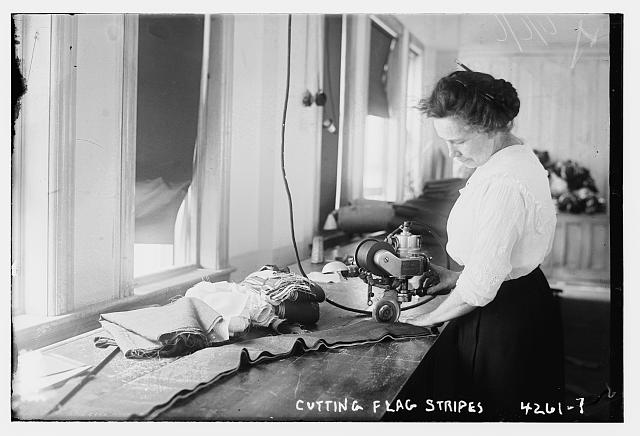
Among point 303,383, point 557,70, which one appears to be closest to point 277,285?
point 303,383

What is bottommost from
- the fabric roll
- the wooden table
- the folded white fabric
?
the wooden table

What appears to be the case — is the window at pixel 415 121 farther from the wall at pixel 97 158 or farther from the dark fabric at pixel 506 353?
the wall at pixel 97 158

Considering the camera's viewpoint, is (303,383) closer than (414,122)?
Yes

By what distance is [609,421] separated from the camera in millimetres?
1847

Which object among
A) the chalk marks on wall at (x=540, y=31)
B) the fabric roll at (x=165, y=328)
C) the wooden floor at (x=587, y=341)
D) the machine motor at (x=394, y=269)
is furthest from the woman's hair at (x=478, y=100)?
the fabric roll at (x=165, y=328)

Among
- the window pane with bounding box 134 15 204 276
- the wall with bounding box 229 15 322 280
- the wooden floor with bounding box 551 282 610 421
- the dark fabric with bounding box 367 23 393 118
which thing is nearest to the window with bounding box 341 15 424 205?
the dark fabric with bounding box 367 23 393 118

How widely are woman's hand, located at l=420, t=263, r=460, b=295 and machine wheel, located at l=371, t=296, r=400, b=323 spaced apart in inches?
3.4

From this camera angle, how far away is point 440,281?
180 centimetres

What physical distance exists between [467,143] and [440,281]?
374 millimetres

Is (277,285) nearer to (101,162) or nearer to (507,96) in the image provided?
(101,162)

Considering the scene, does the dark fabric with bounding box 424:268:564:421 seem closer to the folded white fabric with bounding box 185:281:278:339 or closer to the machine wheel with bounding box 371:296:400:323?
the machine wheel with bounding box 371:296:400:323

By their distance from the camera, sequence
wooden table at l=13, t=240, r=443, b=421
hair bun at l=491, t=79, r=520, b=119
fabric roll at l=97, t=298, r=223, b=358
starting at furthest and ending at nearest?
hair bun at l=491, t=79, r=520, b=119 → fabric roll at l=97, t=298, r=223, b=358 → wooden table at l=13, t=240, r=443, b=421

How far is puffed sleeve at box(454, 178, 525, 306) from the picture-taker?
174cm
